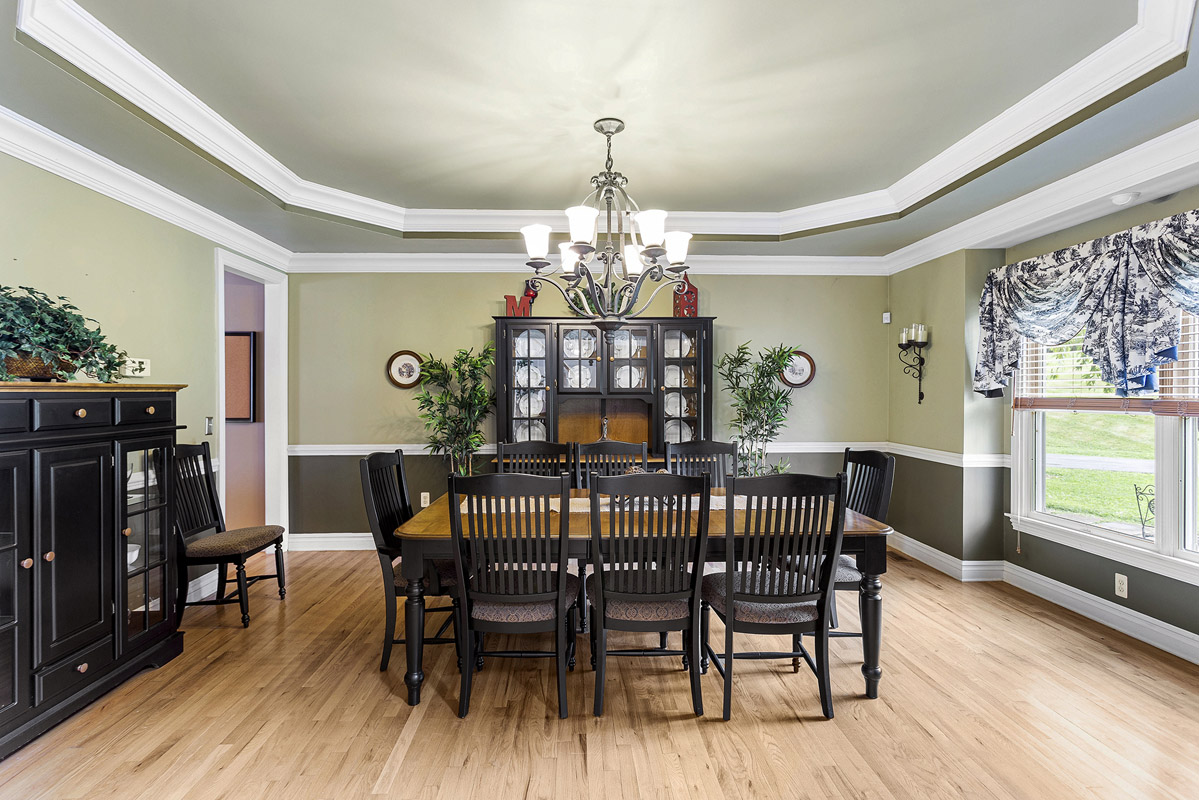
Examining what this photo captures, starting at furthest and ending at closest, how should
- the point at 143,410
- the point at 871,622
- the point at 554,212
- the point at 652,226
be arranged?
the point at 554,212
the point at 143,410
the point at 652,226
the point at 871,622

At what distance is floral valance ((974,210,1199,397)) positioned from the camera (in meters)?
2.94

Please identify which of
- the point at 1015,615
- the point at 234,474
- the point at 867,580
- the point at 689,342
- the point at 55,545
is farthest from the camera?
the point at 234,474

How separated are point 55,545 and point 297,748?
121 centimetres

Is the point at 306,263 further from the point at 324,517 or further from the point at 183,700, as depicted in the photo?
the point at 183,700

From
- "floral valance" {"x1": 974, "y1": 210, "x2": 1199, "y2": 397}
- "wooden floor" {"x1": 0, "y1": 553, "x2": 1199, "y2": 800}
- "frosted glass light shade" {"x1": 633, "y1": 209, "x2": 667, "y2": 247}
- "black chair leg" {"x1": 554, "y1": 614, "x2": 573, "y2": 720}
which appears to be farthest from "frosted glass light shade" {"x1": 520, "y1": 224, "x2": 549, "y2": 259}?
"floral valance" {"x1": 974, "y1": 210, "x2": 1199, "y2": 397}

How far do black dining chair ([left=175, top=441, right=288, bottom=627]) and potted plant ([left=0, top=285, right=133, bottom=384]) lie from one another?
2.89 feet

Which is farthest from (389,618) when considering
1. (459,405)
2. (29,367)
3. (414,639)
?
(459,405)

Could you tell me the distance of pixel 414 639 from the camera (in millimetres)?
2613

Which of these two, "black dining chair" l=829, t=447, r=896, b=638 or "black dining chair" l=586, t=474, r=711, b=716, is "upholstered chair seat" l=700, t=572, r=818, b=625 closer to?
"black dining chair" l=586, t=474, r=711, b=716

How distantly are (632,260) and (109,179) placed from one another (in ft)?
8.84

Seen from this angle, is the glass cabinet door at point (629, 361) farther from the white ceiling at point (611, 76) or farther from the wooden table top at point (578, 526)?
the wooden table top at point (578, 526)

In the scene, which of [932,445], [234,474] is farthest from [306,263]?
[932,445]

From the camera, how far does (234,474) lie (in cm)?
554

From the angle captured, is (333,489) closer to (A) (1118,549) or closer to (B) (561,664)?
(B) (561,664)
